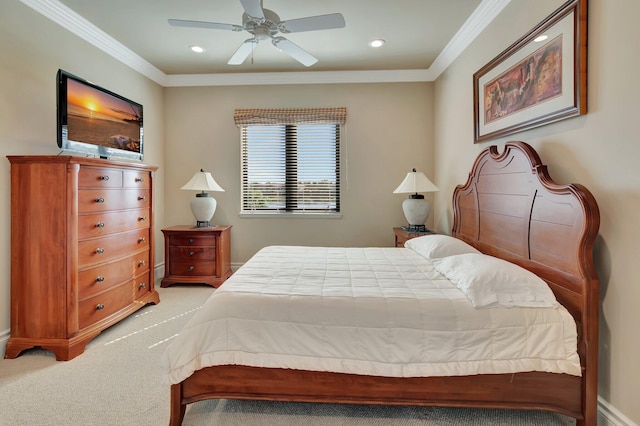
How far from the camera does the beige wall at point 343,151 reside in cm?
423

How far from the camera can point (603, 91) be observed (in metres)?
1.59

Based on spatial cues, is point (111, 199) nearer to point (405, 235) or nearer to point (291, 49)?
point (291, 49)

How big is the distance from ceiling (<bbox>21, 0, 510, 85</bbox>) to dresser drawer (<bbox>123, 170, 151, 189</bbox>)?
1405 mm

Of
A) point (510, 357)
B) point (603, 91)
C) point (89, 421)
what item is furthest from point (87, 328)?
point (603, 91)

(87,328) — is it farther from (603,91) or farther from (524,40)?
(524,40)

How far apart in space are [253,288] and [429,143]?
335 centimetres

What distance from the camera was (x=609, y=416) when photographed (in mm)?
1536

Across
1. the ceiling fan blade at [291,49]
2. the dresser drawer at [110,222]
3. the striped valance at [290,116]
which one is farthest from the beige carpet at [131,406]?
the striped valance at [290,116]

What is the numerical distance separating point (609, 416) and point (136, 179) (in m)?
3.70

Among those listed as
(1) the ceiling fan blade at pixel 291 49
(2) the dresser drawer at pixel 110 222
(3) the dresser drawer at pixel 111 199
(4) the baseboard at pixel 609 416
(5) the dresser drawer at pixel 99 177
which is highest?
(1) the ceiling fan blade at pixel 291 49

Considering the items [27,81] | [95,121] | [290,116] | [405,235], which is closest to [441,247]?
[405,235]

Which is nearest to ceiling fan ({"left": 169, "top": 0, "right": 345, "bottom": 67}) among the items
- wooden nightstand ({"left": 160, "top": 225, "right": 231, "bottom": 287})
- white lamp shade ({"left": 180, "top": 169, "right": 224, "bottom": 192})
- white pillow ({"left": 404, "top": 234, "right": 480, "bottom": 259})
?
white pillow ({"left": 404, "top": 234, "right": 480, "bottom": 259})

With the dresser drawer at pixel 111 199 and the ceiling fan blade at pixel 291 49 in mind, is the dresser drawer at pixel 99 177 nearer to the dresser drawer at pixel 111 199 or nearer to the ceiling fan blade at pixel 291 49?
the dresser drawer at pixel 111 199

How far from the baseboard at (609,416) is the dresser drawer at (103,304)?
130 inches
